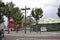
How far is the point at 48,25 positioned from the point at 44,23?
234cm

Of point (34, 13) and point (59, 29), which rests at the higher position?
point (34, 13)

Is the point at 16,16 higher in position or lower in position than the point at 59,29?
higher

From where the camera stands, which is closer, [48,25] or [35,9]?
[35,9]

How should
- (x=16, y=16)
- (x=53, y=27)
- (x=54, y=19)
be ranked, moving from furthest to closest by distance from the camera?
(x=54, y=19), (x=53, y=27), (x=16, y=16)

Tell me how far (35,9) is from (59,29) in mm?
18479

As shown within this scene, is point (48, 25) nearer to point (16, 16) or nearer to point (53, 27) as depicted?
point (53, 27)

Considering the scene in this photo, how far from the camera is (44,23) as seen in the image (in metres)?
96.6

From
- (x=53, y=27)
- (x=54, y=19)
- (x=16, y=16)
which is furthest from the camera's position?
(x=54, y=19)

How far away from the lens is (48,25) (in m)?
95.1

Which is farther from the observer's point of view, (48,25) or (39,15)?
(48,25)

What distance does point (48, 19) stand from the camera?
330ft

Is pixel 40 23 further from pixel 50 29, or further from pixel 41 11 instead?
pixel 41 11

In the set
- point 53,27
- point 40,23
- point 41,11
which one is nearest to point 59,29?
point 53,27

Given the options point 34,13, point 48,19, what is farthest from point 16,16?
point 48,19
